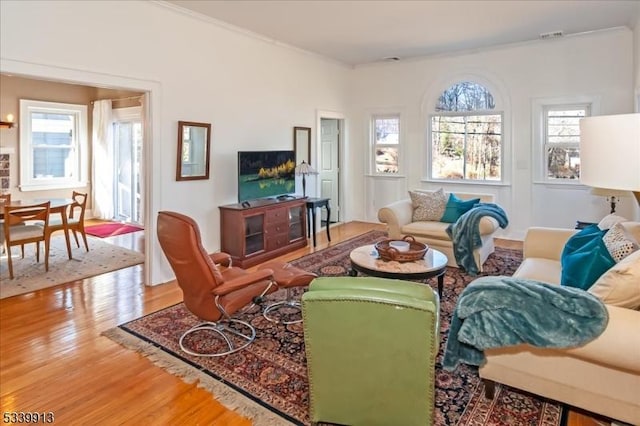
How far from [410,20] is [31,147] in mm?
6892

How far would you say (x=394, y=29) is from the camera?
5.48 meters

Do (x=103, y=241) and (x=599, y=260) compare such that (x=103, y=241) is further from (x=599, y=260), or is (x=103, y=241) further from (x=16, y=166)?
(x=599, y=260)

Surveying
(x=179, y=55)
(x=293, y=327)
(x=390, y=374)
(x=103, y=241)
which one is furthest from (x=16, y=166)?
(x=390, y=374)

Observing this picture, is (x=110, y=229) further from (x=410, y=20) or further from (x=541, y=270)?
(x=541, y=270)

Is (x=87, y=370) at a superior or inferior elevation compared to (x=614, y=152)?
inferior

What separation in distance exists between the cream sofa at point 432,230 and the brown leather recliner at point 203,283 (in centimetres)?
258

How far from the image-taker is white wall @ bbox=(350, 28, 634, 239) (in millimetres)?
5715

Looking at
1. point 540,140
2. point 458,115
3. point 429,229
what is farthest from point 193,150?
point 540,140

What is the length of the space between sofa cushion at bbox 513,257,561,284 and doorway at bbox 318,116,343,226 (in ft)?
15.4

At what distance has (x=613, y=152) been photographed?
1.42 meters

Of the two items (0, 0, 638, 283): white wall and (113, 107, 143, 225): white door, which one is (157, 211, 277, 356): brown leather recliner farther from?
(113, 107, 143, 225): white door

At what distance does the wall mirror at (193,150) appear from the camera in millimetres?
4680

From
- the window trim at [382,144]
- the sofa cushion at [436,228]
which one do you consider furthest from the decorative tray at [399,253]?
the window trim at [382,144]

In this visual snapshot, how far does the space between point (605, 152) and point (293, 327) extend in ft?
8.23
